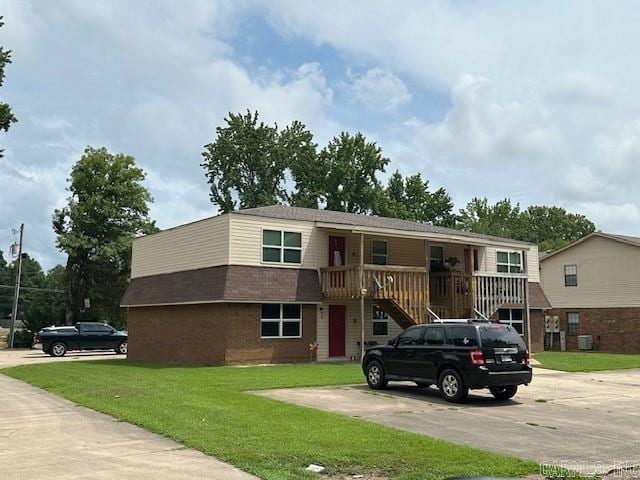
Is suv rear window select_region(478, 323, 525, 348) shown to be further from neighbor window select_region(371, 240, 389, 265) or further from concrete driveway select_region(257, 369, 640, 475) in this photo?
neighbor window select_region(371, 240, 389, 265)

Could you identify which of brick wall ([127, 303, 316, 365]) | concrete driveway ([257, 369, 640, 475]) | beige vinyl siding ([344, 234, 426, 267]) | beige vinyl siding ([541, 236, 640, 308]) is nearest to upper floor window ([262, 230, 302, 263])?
brick wall ([127, 303, 316, 365])

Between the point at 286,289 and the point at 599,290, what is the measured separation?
21.8m

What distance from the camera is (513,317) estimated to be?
3172 cm

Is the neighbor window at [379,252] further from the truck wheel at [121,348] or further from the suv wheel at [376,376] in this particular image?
the truck wheel at [121,348]

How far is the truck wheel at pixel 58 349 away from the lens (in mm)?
33375

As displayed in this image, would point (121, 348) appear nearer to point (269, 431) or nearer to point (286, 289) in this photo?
point (286, 289)

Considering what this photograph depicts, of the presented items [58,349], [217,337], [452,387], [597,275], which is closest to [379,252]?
[217,337]

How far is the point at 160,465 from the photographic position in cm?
778

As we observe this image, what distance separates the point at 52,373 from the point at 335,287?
9.99 metres

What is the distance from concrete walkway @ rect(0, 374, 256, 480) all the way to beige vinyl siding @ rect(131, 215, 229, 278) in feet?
38.2

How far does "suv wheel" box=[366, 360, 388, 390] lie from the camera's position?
15.8 m

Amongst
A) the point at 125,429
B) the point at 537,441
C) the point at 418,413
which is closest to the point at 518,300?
the point at 418,413

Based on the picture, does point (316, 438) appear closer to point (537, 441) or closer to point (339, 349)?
point (537, 441)

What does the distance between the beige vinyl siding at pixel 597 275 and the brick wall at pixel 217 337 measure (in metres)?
20.3
